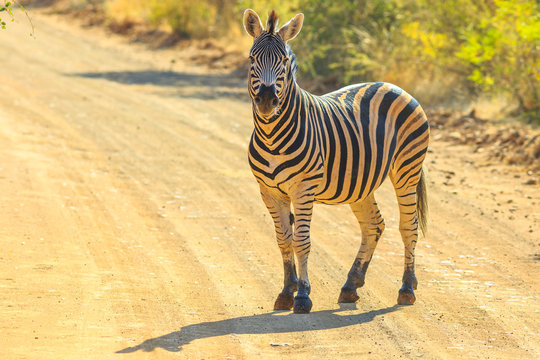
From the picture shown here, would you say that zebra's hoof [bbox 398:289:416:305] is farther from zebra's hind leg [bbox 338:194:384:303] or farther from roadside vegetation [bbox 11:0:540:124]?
roadside vegetation [bbox 11:0:540:124]

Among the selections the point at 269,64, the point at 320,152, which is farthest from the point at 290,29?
the point at 320,152

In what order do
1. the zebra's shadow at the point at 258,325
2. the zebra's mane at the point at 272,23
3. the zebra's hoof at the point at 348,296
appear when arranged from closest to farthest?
the zebra's shadow at the point at 258,325 → the zebra's mane at the point at 272,23 → the zebra's hoof at the point at 348,296

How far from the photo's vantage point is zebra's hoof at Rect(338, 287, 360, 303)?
22.4 feet

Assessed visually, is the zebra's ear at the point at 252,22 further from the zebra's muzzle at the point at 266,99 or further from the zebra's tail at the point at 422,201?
the zebra's tail at the point at 422,201

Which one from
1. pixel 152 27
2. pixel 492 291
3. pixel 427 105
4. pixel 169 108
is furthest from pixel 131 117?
pixel 152 27

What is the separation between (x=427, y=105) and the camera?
1653 cm

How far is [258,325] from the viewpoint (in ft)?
19.7

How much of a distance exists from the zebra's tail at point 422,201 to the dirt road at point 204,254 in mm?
555

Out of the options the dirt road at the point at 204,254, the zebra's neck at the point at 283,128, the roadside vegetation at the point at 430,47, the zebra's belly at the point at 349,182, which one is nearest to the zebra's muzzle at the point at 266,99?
the zebra's neck at the point at 283,128

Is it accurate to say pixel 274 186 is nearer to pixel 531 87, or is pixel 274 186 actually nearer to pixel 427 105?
pixel 531 87

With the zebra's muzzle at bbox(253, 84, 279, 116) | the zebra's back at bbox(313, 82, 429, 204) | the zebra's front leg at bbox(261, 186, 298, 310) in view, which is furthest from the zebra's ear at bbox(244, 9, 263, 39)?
the zebra's front leg at bbox(261, 186, 298, 310)

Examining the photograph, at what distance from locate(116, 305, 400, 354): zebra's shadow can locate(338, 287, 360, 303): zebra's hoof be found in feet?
0.87

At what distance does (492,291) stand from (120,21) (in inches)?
902

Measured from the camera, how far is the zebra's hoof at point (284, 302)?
21.2 ft
